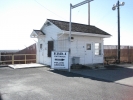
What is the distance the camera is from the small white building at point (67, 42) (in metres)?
14.6

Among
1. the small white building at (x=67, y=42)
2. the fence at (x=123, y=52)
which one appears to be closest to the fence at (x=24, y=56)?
the small white building at (x=67, y=42)

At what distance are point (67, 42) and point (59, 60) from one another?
2221 mm

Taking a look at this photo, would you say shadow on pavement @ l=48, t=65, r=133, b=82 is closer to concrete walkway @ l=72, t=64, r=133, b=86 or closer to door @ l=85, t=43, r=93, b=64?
concrete walkway @ l=72, t=64, r=133, b=86

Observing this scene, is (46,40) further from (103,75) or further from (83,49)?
(103,75)

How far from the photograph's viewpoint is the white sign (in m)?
12.9

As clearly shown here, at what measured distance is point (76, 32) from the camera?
14.6 meters

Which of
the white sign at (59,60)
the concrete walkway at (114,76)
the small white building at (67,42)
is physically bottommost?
the concrete walkway at (114,76)

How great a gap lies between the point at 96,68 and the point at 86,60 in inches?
70.0

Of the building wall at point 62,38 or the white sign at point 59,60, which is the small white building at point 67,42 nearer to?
the building wall at point 62,38

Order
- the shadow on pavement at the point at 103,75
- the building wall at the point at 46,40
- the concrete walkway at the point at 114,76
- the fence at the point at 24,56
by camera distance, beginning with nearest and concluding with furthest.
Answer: the concrete walkway at the point at 114,76, the shadow on pavement at the point at 103,75, the building wall at the point at 46,40, the fence at the point at 24,56

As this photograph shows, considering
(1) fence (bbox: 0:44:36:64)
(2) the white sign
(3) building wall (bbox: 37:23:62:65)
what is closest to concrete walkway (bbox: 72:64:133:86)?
(2) the white sign

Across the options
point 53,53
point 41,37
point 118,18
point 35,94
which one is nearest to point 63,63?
point 53,53

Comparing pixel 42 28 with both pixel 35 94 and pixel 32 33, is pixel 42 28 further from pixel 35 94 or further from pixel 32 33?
pixel 35 94

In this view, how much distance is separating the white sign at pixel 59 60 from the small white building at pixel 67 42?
5.28 ft
